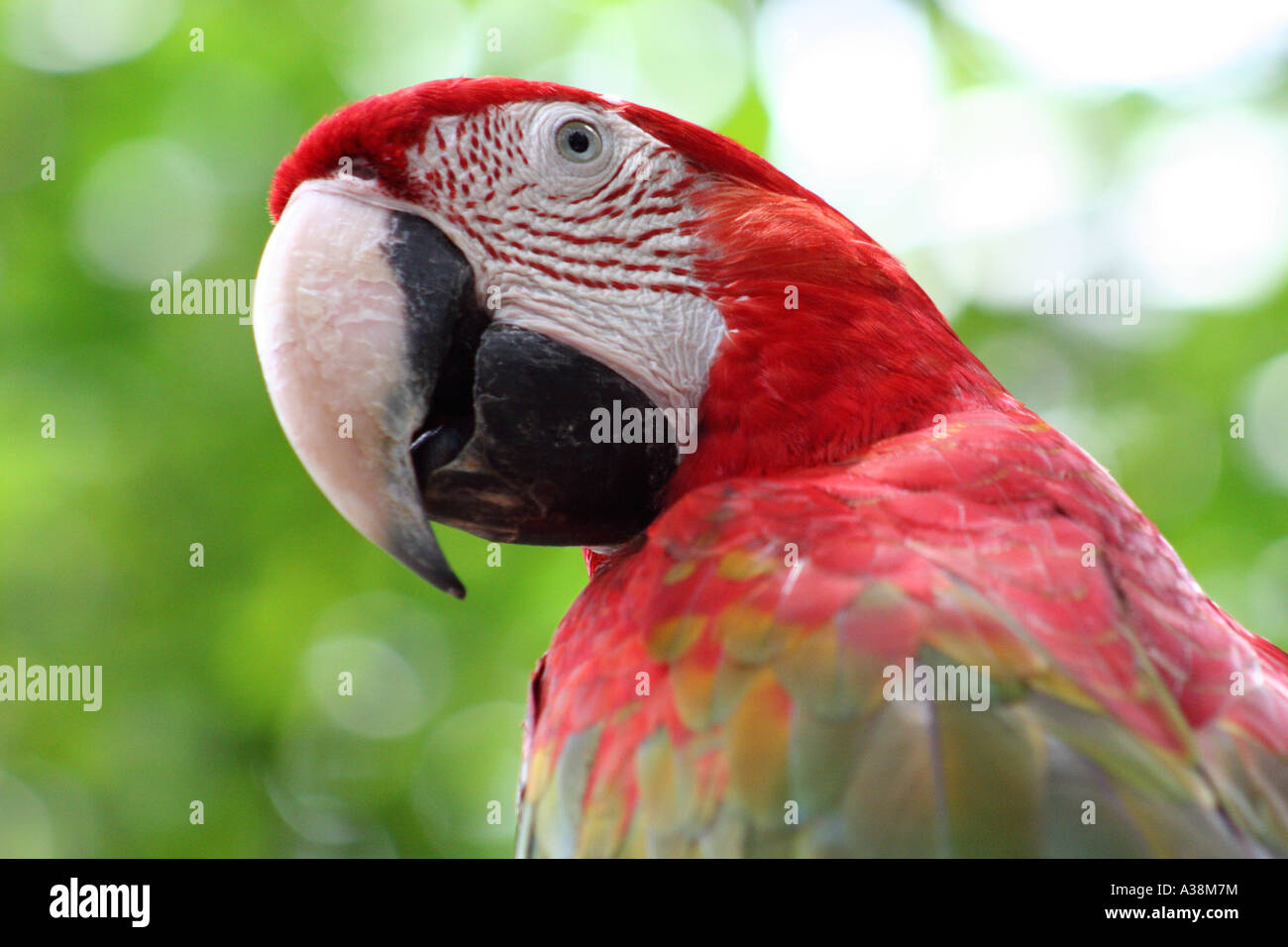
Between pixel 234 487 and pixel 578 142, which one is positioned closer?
pixel 578 142

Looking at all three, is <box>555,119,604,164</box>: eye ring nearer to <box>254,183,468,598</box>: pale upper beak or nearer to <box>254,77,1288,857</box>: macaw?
<box>254,77,1288,857</box>: macaw

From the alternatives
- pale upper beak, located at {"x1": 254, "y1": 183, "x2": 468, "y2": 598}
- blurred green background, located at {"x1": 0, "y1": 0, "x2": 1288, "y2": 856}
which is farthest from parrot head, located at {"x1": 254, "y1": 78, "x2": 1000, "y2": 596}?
blurred green background, located at {"x1": 0, "y1": 0, "x2": 1288, "y2": 856}

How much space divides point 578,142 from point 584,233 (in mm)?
124

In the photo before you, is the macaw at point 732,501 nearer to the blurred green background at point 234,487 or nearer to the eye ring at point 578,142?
the eye ring at point 578,142

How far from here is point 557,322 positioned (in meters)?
1.32

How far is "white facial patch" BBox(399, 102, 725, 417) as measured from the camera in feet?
4.38

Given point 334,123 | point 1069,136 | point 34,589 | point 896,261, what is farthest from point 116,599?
point 1069,136

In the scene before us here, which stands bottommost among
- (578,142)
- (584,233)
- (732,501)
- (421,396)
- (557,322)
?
(732,501)

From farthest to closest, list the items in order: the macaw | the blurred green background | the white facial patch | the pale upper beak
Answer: the blurred green background < the white facial patch < the pale upper beak < the macaw

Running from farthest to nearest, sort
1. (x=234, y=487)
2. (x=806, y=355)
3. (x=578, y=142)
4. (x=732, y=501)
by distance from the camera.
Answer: (x=234, y=487), (x=578, y=142), (x=806, y=355), (x=732, y=501)

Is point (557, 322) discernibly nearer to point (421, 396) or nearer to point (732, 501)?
point (421, 396)

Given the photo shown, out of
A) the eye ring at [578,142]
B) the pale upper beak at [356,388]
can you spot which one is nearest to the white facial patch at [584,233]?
the eye ring at [578,142]

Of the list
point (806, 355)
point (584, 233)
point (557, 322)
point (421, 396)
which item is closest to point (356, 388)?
point (421, 396)
